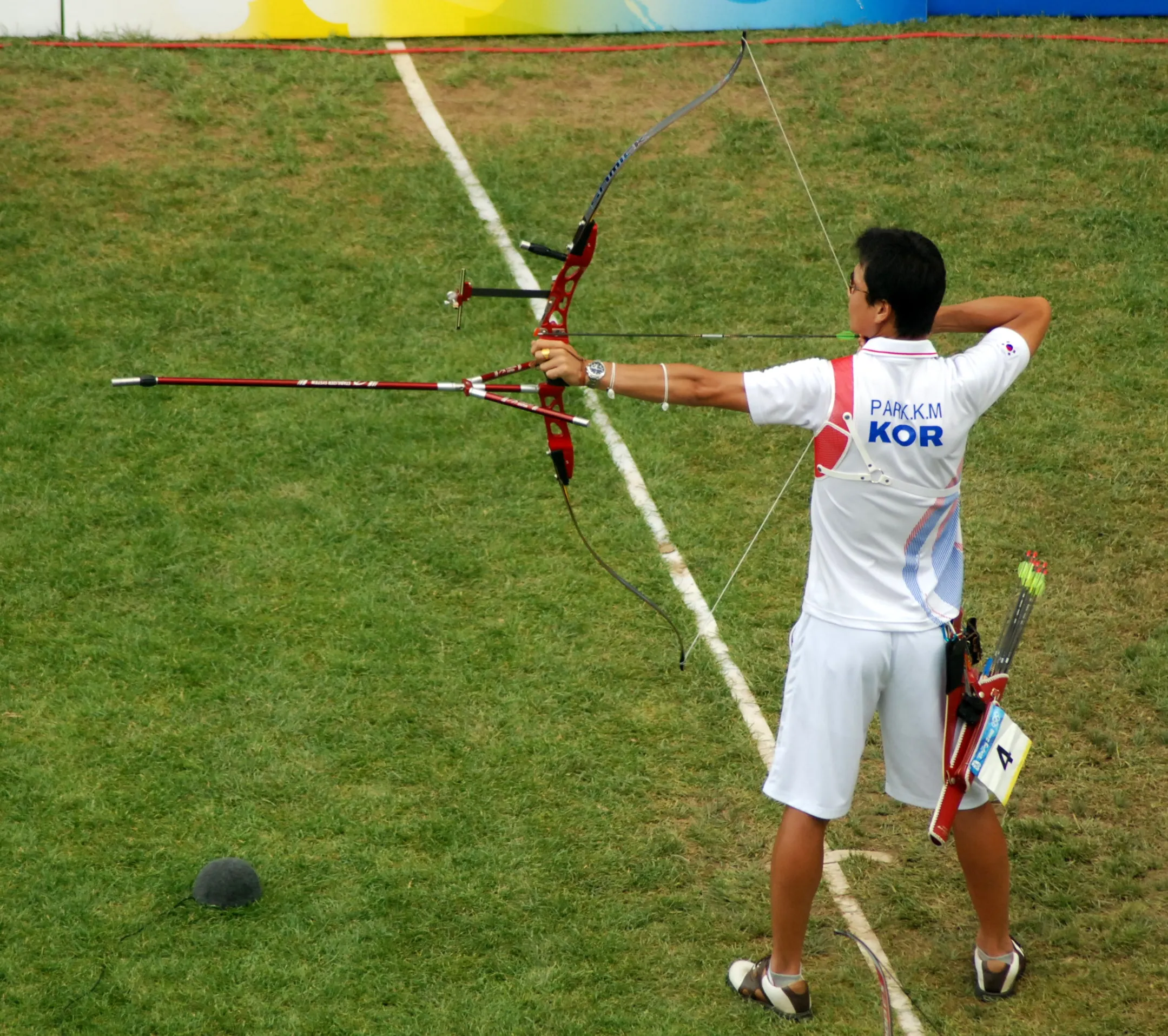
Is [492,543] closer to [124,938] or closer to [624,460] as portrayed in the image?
[624,460]

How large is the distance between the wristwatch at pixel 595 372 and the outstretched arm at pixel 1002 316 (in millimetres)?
961

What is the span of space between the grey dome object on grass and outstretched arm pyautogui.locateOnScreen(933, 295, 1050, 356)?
2606 millimetres

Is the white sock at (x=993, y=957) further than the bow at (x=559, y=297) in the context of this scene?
No

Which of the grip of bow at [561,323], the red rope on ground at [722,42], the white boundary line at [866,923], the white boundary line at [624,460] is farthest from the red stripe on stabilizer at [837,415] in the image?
the red rope on ground at [722,42]

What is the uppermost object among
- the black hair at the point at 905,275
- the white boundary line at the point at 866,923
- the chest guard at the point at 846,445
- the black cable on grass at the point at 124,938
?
the black hair at the point at 905,275

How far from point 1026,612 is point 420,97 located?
22.4 feet

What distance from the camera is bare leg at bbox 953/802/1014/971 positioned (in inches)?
154

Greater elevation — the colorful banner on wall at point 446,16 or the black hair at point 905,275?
the black hair at point 905,275

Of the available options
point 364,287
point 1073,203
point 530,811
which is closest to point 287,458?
point 364,287

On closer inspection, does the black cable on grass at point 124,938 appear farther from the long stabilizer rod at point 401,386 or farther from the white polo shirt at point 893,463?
the white polo shirt at point 893,463

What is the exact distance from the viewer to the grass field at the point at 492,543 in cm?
434

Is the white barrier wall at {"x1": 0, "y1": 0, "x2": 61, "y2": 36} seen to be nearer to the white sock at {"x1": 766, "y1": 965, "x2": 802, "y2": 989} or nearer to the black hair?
the black hair

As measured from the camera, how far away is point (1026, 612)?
425 cm

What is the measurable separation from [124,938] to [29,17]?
768cm
